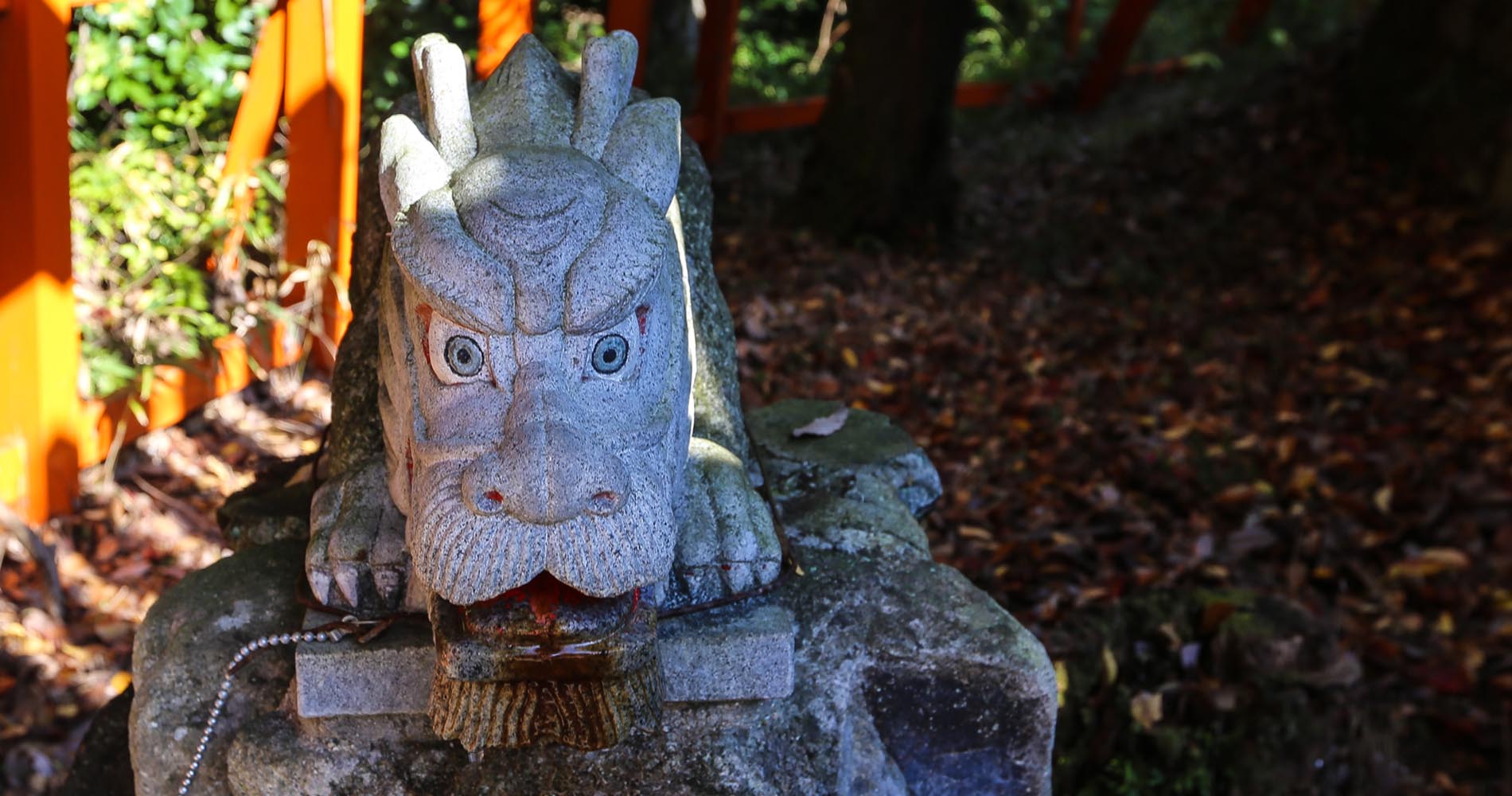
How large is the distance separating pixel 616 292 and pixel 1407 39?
6.52 metres

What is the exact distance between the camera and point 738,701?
2113 mm

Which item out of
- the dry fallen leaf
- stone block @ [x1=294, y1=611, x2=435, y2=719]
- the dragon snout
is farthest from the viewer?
the dry fallen leaf

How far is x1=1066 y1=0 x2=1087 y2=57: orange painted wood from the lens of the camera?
30.5 ft

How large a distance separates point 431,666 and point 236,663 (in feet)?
1.20

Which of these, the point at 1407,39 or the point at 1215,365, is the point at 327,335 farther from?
the point at 1407,39

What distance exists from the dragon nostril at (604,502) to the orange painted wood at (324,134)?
2.77 metres

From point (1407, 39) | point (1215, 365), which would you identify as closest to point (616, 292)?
point (1215, 365)

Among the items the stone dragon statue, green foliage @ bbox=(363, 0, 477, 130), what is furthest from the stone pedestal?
green foliage @ bbox=(363, 0, 477, 130)

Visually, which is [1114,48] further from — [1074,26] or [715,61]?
[715,61]

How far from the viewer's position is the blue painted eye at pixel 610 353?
1.79m

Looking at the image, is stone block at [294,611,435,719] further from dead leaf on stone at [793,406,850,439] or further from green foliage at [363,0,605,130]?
green foliage at [363,0,605,130]

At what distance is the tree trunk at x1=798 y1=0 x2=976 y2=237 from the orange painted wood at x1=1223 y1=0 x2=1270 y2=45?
420cm

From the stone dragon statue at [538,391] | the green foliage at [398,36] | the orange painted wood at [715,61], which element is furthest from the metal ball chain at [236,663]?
the orange painted wood at [715,61]

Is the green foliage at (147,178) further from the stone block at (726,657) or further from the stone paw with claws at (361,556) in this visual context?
the stone block at (726,657)
